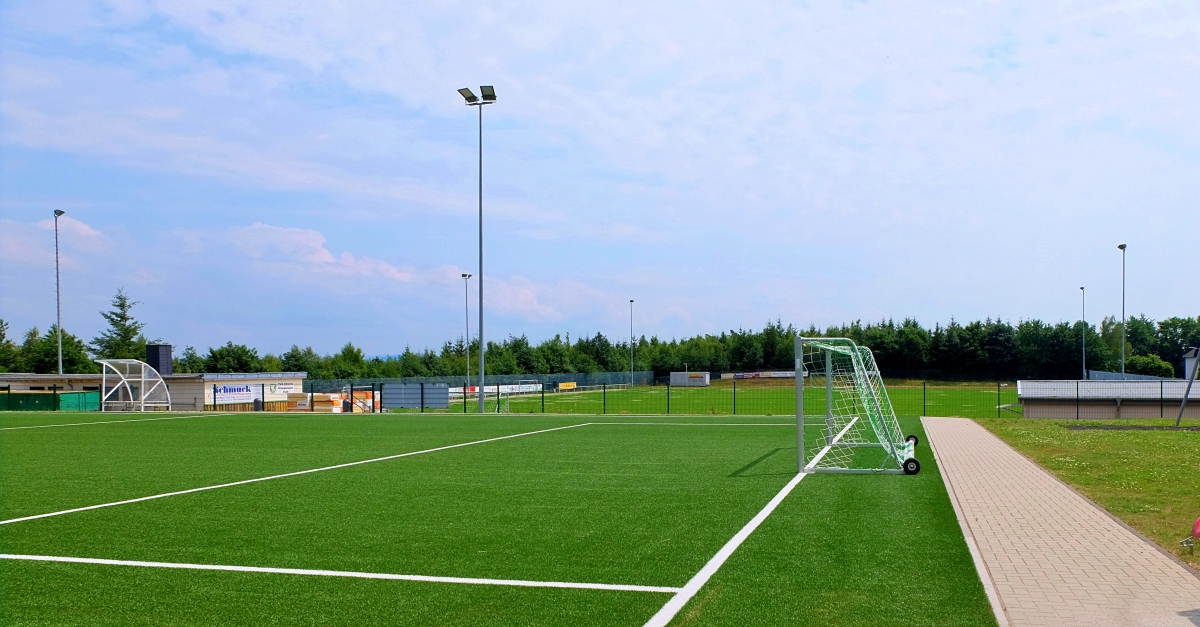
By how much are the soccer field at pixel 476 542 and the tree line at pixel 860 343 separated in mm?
61397

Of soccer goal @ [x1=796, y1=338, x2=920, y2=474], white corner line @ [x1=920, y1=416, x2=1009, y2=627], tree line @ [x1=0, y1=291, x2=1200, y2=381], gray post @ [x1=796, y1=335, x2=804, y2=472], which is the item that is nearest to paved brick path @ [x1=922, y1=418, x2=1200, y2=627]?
white corner line @ [x1=920, y1=416, x2=1009, y2=627]

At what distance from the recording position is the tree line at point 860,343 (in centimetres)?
7500

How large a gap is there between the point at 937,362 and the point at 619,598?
8375 centimetres

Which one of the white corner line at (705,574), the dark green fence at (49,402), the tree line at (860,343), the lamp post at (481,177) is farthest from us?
the tree line at (860,343)

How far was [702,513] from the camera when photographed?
9.63 metres

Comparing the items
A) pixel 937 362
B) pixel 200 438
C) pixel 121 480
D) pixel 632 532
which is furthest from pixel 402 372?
pixel 632 532

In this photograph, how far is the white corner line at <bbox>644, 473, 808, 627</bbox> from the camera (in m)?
5.59

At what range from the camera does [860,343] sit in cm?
8225

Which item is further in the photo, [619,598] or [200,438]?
[200,438]

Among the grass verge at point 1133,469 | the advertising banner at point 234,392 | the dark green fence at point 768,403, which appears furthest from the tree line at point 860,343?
the grass verge at point 1133,469

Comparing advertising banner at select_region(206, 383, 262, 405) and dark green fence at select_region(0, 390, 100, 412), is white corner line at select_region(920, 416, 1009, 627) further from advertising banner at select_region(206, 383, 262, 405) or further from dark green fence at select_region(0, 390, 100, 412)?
dark green fence at select_region(0, 390, 100, 412)

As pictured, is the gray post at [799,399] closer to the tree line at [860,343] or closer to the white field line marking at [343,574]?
the white field line marking at [343,574]

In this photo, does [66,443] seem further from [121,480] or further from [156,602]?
[156,602]

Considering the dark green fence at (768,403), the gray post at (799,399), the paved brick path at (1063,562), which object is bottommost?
the dark green fence at (768,403)
